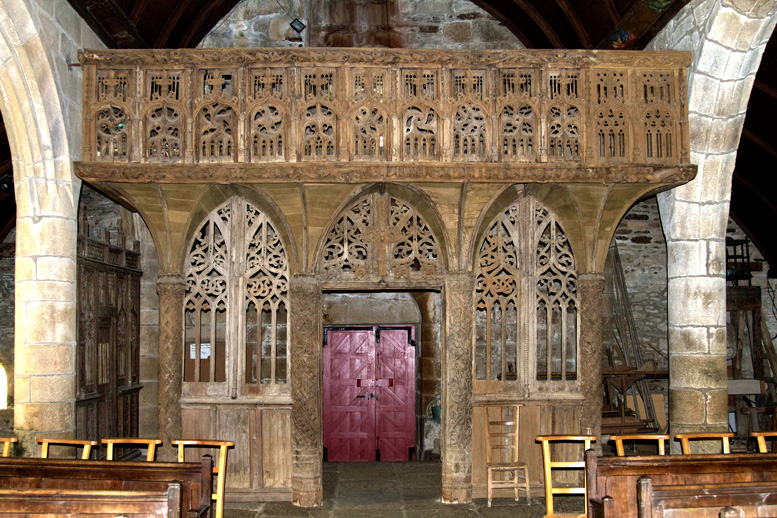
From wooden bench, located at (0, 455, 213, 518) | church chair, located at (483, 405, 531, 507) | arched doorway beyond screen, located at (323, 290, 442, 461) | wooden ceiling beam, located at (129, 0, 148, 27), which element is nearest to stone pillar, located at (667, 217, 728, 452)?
church chair, located at (483, 405, 531, 507)

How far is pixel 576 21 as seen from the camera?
6.85 m

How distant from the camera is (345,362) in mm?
9219

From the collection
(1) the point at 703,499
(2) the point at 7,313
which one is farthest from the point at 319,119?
(2) the point at 7,313

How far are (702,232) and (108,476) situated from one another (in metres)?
5.07

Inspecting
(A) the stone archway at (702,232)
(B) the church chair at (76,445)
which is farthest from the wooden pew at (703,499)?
(B) the church chair at (76,445)

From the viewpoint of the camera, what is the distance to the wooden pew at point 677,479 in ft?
10.5

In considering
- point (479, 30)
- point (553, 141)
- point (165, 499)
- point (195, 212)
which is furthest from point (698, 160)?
point (165, 499)

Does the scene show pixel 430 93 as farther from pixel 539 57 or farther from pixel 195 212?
pixel 195 212

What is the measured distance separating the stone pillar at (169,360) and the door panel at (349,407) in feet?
11.2

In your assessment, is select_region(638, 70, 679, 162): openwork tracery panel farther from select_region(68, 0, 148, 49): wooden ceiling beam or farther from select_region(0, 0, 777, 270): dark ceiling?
select_region(68, 0, 148, 49): wooden ceiling beam

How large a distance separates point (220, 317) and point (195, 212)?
2.42 metres

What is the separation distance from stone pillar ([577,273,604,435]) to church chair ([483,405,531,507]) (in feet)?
1.99

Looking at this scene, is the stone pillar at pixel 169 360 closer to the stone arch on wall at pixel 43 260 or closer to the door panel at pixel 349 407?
the stone arch on wall at pixel 43 260

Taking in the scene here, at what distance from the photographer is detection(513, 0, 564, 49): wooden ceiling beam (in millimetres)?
7514
